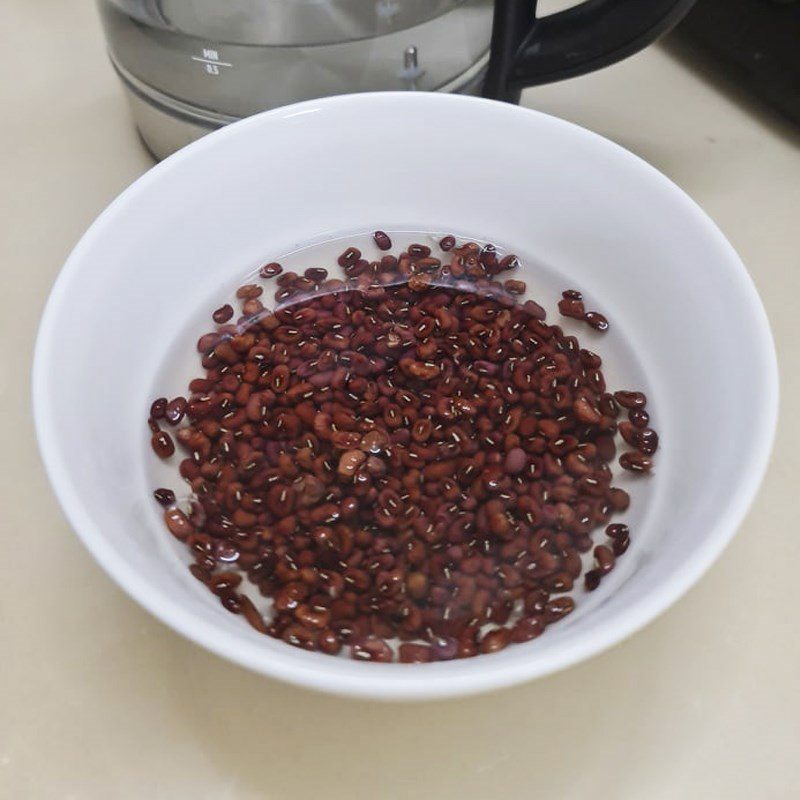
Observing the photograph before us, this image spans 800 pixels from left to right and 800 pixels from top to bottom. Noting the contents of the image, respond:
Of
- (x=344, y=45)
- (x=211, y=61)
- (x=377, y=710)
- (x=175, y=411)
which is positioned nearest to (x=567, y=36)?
(x=344, y=45)

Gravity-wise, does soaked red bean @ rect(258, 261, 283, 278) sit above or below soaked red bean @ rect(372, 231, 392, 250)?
below

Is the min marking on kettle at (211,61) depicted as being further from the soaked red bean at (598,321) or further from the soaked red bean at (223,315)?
the soaked red bean at (598,321)

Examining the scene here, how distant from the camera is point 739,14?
86 cm

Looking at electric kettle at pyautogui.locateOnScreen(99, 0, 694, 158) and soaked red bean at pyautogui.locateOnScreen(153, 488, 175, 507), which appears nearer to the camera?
soaked red bean at pyautogui.locateOnScreen(153, 488, 175, 507)

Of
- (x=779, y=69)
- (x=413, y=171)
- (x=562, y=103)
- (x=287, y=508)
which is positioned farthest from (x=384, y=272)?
(x=779, y=69)

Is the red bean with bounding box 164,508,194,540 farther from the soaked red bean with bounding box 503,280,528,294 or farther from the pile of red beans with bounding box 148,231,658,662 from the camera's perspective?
the soaked red bean with bounding box 503,280,528,294

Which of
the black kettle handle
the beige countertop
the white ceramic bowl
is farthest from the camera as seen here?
the black kettle handle

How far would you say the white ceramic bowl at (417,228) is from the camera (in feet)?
1.28

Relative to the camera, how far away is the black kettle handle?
0.61 m

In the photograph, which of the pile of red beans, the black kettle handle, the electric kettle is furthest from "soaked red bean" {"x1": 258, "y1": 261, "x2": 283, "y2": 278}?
the black kettle handle

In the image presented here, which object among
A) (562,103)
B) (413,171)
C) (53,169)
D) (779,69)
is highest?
(779,69)

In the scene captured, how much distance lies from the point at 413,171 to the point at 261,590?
36cm

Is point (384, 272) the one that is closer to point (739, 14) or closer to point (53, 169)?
point (53, 169)

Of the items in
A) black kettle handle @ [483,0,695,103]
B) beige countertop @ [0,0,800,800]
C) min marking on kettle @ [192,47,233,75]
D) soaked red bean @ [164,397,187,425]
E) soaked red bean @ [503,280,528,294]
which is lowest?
beige countertop @ [0,0,800,800]
